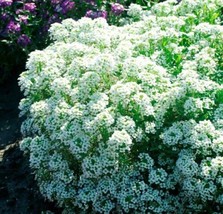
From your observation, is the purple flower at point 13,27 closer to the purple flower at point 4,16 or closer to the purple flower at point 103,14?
the purple flower at point 4,16

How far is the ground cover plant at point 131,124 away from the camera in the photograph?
4.64 metres

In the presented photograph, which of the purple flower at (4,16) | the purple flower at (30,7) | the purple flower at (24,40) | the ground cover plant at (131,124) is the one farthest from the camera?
the purple flower at (4,16)

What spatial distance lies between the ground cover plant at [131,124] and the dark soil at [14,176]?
0.53 metres

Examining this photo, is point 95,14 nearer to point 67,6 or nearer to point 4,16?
point 67,6

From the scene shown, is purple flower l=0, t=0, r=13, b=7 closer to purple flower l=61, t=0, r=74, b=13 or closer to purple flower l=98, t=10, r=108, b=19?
purple flower l=61, t=0, r=74, b=13

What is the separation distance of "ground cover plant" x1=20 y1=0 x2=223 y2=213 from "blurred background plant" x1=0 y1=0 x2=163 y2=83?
5.75 ft

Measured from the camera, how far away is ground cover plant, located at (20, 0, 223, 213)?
4.64m

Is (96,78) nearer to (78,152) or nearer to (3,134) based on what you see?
(78,152)

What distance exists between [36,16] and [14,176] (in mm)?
2580

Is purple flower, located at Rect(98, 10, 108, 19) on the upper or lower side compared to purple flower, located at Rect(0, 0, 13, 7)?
lower

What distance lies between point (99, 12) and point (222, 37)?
7.61 ft

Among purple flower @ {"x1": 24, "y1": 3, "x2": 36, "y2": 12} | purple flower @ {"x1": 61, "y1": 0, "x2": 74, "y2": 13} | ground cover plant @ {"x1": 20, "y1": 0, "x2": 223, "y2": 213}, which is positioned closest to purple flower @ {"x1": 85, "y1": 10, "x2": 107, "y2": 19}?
purple flower @ {"x1": 61, "y1": 0, "x2": 74, "y2": 13}

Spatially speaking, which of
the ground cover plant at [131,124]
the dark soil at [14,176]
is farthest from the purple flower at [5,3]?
the ground cover plant at [131,124]

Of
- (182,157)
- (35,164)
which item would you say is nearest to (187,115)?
(182,157)
